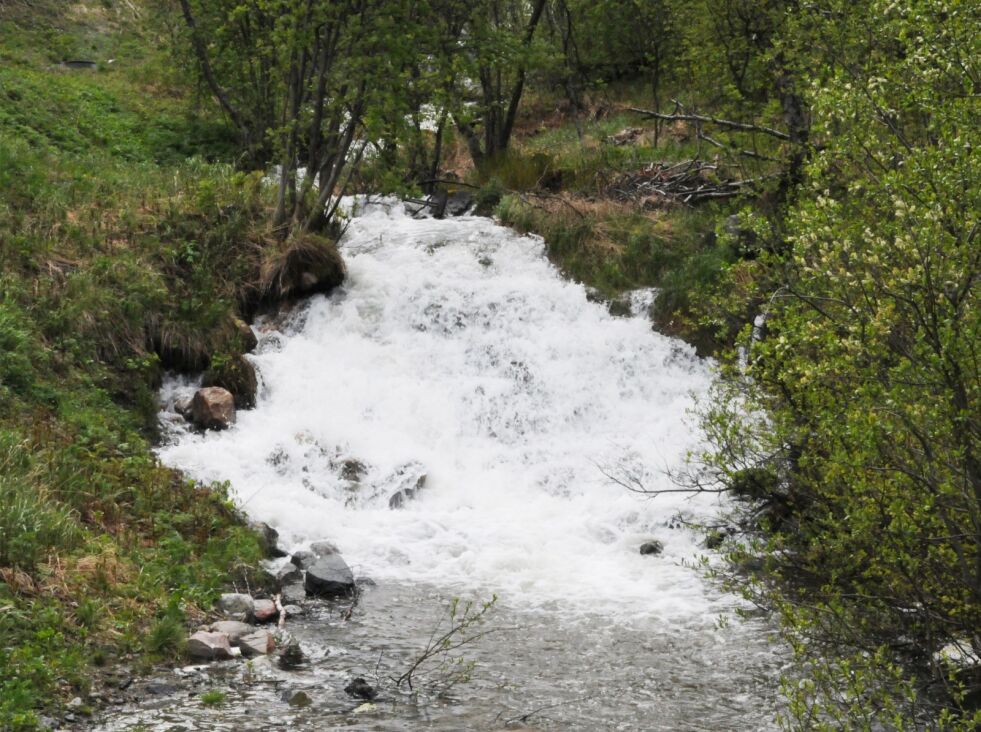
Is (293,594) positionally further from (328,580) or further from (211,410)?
(211,410)

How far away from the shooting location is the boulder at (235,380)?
14.0 metres

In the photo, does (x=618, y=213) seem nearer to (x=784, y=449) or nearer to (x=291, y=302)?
(x=291, y=302)

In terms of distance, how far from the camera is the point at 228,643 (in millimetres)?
8062

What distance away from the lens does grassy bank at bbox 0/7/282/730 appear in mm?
7727

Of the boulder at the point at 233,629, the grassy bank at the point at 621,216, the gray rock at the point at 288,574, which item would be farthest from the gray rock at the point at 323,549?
the grassy bank at the point at 621,216

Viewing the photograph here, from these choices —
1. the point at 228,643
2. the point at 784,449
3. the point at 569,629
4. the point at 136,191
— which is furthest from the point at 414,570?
the point at 136,191

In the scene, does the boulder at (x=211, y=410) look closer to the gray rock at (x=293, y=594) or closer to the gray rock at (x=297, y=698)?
the gray rock at (x=293, y=594)

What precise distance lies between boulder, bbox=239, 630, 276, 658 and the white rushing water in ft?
7.49

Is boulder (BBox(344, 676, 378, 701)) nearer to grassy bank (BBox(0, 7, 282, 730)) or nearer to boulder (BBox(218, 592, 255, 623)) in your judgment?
grassy bank (BBox(0, 7, 282, 730))

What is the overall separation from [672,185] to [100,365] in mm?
11358

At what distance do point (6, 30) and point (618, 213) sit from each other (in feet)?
64.0

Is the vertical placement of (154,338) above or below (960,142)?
below

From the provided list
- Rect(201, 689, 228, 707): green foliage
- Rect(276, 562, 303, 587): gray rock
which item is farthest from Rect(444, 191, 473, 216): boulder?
Rect(201, 689, 228, 707): green foliage

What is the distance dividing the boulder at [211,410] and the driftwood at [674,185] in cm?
948
